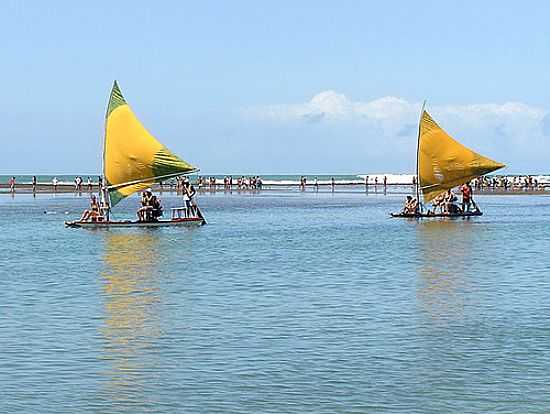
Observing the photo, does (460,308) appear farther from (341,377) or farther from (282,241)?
(282,241)

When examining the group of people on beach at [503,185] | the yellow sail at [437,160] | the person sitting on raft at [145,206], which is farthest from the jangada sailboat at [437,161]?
the group of people on beach at [503,185]

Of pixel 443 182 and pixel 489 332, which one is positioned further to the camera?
pixel 443 182

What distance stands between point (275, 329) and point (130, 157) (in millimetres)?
32811

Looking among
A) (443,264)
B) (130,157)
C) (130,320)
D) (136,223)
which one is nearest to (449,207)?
(130,157)

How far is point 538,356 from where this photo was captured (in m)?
19.0

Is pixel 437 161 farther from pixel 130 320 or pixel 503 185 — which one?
pixel 503 185

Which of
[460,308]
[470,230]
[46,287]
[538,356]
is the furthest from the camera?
[470,230]

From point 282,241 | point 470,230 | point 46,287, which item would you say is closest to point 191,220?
point 282,241

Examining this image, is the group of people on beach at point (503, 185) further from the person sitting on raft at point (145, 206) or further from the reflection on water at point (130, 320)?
the reflection on water at point (130, 320)

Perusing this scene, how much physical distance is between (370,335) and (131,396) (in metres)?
5.95

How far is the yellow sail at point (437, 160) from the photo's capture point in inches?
2514

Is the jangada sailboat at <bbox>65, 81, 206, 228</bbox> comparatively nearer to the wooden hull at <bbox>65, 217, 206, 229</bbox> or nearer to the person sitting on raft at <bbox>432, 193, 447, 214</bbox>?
the wooden hull at <bbox>65, 217, 206, 229</bbox>

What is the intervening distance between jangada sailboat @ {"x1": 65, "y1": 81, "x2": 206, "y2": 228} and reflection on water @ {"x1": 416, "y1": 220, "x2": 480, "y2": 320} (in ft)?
36.7

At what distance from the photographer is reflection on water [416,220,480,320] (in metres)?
25.7
